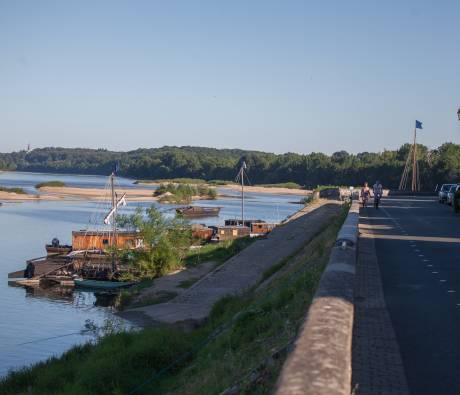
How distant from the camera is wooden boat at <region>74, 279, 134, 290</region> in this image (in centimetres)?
3953

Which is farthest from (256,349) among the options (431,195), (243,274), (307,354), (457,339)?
(431,195)

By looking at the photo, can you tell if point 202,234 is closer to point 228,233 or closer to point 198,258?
point 228,233

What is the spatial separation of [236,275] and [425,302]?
76.5ft

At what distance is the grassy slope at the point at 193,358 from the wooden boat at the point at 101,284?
19504 mm

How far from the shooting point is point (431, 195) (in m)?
68.6

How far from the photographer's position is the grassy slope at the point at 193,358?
922 cm

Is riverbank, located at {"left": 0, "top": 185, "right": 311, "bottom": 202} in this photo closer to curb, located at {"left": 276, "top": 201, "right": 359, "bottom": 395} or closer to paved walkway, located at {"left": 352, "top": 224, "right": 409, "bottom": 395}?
paved walkway, located at {"left": 352, "top": 224, "right": 409, "bottom": 395}

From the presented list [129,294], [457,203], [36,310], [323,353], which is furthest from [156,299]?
[323,353]

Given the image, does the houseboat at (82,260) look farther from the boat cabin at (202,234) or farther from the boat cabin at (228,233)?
the boat cabin at (228,233)

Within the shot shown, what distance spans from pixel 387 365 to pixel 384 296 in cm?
434

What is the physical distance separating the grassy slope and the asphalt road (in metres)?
1.31

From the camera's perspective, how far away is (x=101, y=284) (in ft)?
133

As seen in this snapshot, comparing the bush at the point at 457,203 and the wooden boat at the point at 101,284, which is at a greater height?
the bush at the point at 457,203

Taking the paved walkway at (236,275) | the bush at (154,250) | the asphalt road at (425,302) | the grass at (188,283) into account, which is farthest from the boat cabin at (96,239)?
the asphalt road at (425,302)
